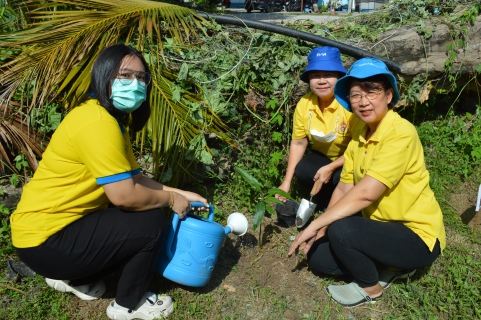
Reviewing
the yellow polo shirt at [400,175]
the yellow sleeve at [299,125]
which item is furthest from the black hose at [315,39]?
the yellow polo shirt at [400,175]

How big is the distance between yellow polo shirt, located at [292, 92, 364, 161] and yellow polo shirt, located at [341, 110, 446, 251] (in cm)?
68

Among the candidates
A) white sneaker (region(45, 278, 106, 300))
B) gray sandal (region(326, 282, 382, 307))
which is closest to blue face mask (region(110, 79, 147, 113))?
white sneaker (region(45, 278, 106, 300))

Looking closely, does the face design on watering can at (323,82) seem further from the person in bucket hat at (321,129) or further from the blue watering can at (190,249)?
the blue watering can at (190,249)

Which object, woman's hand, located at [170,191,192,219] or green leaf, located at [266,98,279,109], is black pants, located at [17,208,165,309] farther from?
green leaf, located at [266,98,279,109]

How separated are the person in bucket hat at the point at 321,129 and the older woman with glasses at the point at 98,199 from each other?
4.42 ft

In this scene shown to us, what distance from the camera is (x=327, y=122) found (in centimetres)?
338

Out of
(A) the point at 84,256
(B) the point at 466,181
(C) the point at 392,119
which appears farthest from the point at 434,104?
(A) the point at 84,256

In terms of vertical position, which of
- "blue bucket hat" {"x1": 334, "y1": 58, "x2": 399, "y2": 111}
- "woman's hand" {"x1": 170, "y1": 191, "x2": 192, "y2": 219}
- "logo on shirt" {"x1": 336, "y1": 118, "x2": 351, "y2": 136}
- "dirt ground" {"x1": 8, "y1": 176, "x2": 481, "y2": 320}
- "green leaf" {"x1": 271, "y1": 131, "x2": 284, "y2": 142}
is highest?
"blue bucket hat" {"x1": 334, "y1": 58, "x2": 399, "y2": 111}

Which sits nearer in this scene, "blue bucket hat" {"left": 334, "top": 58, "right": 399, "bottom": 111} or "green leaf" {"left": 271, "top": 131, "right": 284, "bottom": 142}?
"blue bucket hat" {"left": 334, "top": 58, "right": 399, "bottom": 111}

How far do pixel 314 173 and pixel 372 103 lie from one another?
1076 mm

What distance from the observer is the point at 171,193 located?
244cm

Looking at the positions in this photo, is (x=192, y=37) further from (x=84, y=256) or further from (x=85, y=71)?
(x=84, y=256)

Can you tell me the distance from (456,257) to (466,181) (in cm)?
123

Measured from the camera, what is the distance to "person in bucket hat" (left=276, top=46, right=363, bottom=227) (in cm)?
323
